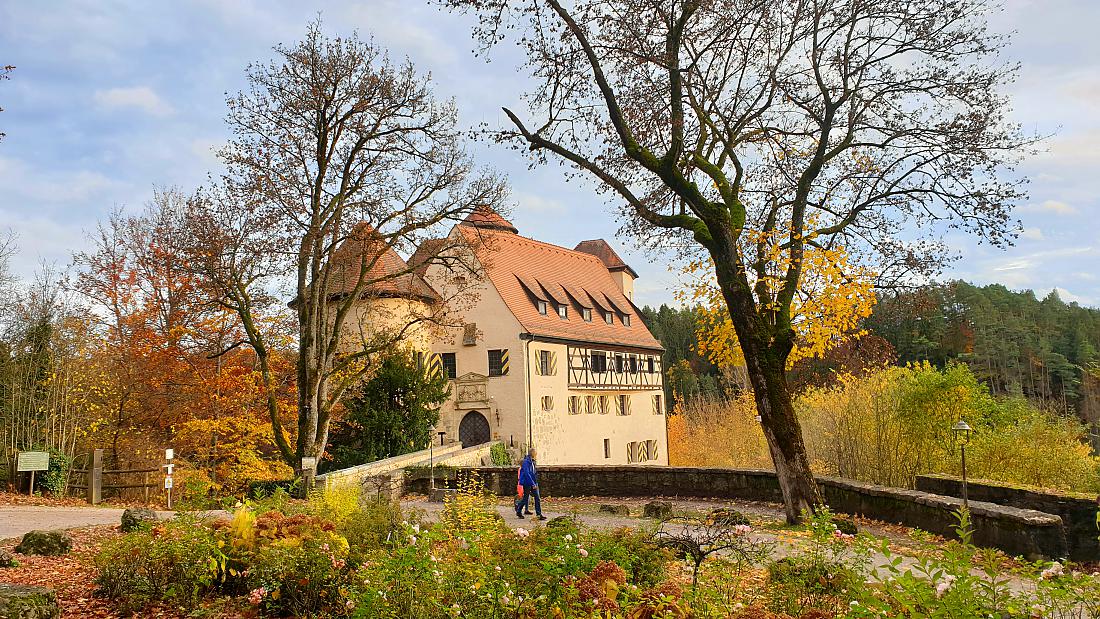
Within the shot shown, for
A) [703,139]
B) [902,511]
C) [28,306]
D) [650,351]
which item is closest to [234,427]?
[28,306]

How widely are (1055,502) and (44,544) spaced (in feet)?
37.7

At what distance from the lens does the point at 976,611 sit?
3213mm

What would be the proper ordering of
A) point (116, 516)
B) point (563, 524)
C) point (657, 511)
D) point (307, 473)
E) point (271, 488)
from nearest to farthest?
1. point (563, 524)
2. point (657, 511)
3. point (116, 516)
4. point (307, 473)
5. point (271, 488)

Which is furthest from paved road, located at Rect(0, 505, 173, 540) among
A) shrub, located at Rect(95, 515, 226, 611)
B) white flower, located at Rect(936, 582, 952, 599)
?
white flower, located at Rect(936, 582, 952, 599)

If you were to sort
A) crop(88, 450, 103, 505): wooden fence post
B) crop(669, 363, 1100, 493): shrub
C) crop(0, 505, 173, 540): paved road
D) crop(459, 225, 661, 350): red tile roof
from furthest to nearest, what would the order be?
crop(459, 225, 661, 350): red tile roof, crop(88, 450, 103, 505): wooden fence post, crop(669, 363, 1100, 493): shrub, crop(0, 505, 173, 540): paved road

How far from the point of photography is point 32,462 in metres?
17.6

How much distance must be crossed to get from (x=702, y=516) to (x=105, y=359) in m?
17.6

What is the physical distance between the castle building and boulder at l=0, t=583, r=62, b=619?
20.4 m

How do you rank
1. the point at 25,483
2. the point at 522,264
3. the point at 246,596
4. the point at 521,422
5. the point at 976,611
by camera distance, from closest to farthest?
the point at 976,611 < the point at 246,596 < the point at 25,483 < the point at 521,422 < the point at 522,264

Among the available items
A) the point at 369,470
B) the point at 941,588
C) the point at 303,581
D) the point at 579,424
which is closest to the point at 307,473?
the point at 369,470

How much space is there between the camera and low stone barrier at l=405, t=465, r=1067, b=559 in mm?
7973

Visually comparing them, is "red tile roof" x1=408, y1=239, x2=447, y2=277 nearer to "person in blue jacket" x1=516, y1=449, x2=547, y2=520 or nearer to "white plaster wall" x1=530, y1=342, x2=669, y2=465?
"person in blue jacket" x1=516, y1=449, x2=547, y2=520

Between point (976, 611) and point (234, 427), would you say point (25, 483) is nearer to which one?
point (234, 427)

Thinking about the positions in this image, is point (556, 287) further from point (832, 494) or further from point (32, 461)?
point (832, 494)
